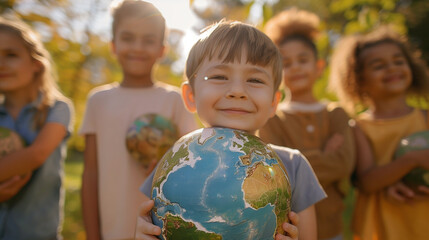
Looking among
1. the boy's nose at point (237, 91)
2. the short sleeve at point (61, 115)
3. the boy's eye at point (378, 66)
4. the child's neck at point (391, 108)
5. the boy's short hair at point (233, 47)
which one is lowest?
the short sleeve at point (61, 115)

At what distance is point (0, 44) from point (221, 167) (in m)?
2.62

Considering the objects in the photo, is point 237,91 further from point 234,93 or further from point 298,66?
point 298,66

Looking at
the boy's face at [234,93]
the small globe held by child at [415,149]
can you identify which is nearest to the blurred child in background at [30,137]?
the boy's face at [234,93]

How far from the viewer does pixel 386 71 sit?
389 cm

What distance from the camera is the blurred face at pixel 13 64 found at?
332 centimetres

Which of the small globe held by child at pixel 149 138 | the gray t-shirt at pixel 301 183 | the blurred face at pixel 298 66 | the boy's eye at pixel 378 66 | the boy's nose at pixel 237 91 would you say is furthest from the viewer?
the boy's eye at pixel 378 66

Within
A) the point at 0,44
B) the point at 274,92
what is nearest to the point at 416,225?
the point at 274,92

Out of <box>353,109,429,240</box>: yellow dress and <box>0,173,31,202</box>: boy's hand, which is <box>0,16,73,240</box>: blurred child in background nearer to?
<box>0,173,31,202</box>: boy's hand

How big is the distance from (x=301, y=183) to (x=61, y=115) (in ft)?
7.65

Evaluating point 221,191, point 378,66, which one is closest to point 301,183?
point 221,191

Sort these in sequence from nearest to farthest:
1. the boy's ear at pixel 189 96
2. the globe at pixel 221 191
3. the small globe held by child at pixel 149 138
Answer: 1. the globe at pixel 221 191
2. the boy's ear at pixel 189 96
3. the small globe held by child at pixel 149 138

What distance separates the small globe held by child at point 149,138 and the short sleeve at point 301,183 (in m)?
1.08

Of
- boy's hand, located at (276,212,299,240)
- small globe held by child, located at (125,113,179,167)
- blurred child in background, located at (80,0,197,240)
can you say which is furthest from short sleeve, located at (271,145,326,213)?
blurred child in background, located at (80,0,197,240)

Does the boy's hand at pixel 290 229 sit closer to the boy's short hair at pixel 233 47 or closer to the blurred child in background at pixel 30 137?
the boy's short hair at pixel 233 47
